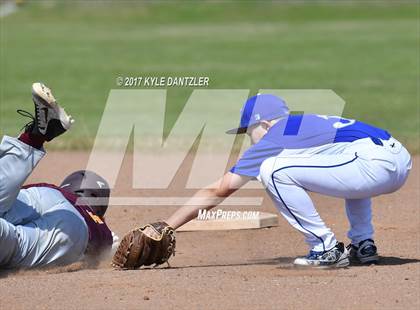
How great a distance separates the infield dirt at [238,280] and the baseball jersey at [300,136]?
83 cm

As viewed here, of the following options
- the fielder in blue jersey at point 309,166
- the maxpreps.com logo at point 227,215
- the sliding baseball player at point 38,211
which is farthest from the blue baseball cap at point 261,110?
the maxpreps.com logo at point 227,215

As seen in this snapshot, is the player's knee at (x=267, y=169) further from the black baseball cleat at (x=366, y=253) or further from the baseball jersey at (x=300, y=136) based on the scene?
the black baseball cleat at (x=366, y=253)

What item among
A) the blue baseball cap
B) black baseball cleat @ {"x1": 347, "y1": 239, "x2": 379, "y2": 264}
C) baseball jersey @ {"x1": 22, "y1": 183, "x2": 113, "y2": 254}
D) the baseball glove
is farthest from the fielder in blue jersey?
baseball jersey @ {"x1": 22, "y1": 183, "x2": 113, "y2": 254}

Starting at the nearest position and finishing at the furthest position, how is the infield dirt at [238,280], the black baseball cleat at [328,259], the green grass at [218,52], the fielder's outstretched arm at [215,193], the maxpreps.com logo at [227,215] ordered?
the infield dirt at [238,280], the fielder's outstretched arm at [215,193], the black baseball cleat at [328,259], the maxpreps.com logo at [227,215], the green grass at [218,52]

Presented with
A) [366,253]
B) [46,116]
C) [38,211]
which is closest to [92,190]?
[38,211]

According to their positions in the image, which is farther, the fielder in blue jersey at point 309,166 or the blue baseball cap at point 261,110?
the blue baseball cap at point 261,110

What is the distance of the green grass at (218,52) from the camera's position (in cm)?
1936

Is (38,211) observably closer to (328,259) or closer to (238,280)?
(238,280)

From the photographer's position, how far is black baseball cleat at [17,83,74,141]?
24.3ft

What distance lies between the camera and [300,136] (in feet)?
24.2

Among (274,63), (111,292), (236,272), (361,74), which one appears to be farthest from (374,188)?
(274,63)

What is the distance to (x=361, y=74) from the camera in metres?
24.5

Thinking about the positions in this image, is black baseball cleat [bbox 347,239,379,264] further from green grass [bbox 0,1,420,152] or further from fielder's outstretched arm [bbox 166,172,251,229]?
green grass [bbox 0,1,420,152]

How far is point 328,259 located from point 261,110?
1225 mm
